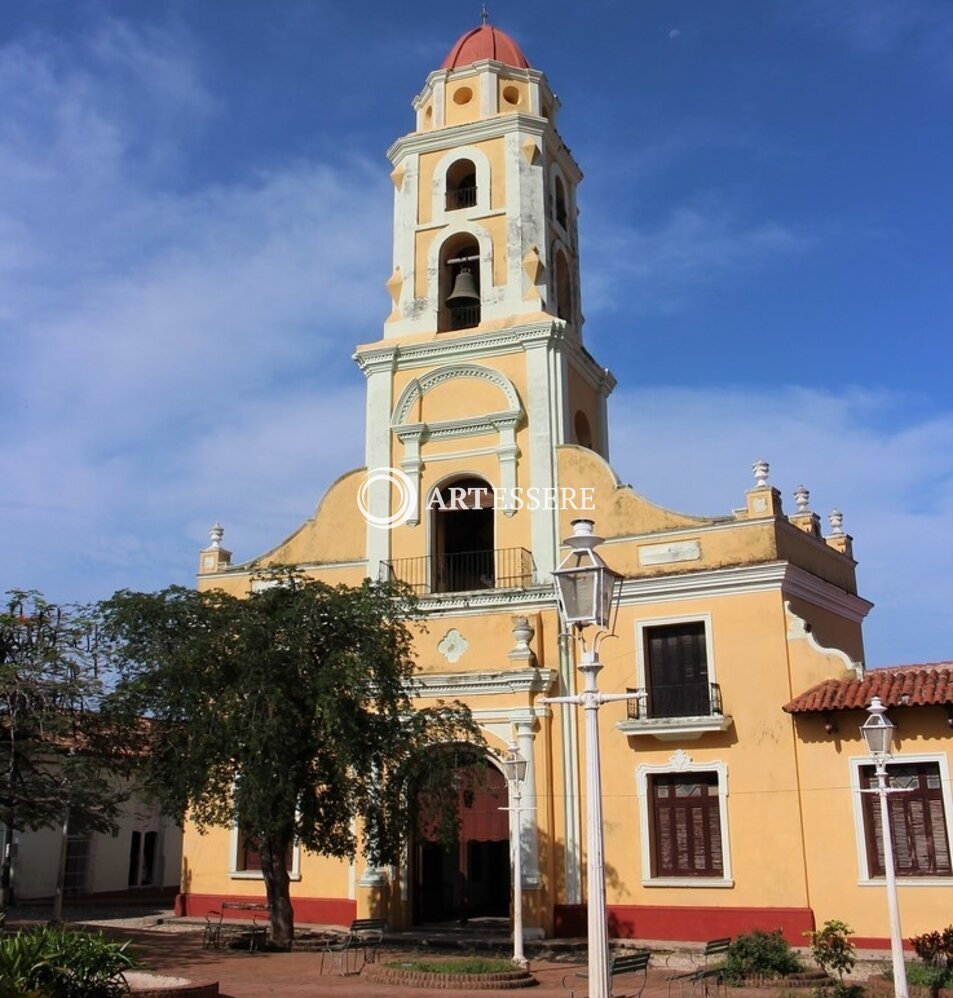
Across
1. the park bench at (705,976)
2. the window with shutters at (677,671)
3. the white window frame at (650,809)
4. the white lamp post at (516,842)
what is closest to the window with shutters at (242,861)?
the white lamp post at (516,842)

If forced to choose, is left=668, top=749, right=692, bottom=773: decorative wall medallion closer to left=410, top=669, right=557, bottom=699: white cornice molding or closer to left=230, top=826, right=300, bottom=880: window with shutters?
left=410, top=669, right=557, bottom=699: white cornice molding

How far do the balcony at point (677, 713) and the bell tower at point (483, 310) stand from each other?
10.9 feet

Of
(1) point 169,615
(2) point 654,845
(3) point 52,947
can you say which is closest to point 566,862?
(2) point 654,845

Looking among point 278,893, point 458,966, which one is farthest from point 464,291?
point 458,966

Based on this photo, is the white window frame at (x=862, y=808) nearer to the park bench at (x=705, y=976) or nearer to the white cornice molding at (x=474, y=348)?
the park bench at (x=705, y=976)

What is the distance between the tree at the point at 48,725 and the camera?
16.7m

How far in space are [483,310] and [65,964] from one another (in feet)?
54.2

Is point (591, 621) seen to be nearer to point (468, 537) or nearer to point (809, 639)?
point (809, 639)

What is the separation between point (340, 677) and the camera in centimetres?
1727

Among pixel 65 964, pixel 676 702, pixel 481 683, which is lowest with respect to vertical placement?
pixel 65 964

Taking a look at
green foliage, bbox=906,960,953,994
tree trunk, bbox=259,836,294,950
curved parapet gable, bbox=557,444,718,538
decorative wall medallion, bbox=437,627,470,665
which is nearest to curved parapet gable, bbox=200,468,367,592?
decorative wall medallion, bbox=437,627,470,665

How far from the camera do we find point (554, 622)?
21344mm

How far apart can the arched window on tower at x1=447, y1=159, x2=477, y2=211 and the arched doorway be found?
12595mm

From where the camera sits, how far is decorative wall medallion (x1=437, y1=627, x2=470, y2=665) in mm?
21828
